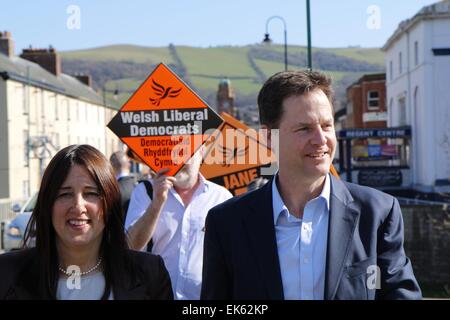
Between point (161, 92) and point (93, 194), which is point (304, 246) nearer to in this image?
point (93, 194)

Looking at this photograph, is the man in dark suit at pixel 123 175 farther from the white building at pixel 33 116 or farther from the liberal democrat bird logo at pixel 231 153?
the white building at pixel 33 116

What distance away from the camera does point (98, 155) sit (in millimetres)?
3025

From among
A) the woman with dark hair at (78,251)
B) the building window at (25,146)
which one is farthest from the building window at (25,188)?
the woman with dark hair at (78,251)

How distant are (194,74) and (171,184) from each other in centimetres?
10988

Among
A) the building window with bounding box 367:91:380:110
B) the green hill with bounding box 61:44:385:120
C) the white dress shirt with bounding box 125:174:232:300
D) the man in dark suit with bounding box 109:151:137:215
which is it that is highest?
the green hill with bounding box 61:44:385:120

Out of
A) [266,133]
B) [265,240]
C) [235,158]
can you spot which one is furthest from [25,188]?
[265,240]

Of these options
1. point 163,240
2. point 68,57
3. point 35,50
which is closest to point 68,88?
point 35,50

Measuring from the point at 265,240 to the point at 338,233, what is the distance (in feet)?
0.94

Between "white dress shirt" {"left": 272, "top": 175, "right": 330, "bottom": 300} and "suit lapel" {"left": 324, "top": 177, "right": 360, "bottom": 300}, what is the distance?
5cm

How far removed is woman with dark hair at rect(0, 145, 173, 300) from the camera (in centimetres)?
292

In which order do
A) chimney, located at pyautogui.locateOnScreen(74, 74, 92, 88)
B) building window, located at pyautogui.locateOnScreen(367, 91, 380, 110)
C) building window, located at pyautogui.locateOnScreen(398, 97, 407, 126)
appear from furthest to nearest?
1. chimney, located at pyautogui.locateOnScreen(74, 74, 92, 88)
2. building window, located at pyautogui.locateOnScreen(367, 91, 380, 110)
3. building window, located at pyautogui.locateOnScreen(398, 97, 407, 126)

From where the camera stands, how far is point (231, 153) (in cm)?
842

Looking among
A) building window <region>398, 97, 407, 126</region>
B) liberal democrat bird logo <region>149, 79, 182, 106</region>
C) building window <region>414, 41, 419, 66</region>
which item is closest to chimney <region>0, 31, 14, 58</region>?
building window <region>414, 41, 419, 66</region>

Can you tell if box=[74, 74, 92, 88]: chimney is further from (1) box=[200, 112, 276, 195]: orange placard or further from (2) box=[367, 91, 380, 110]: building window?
(1) box=[200, 112, 276, 195]: orange placard
